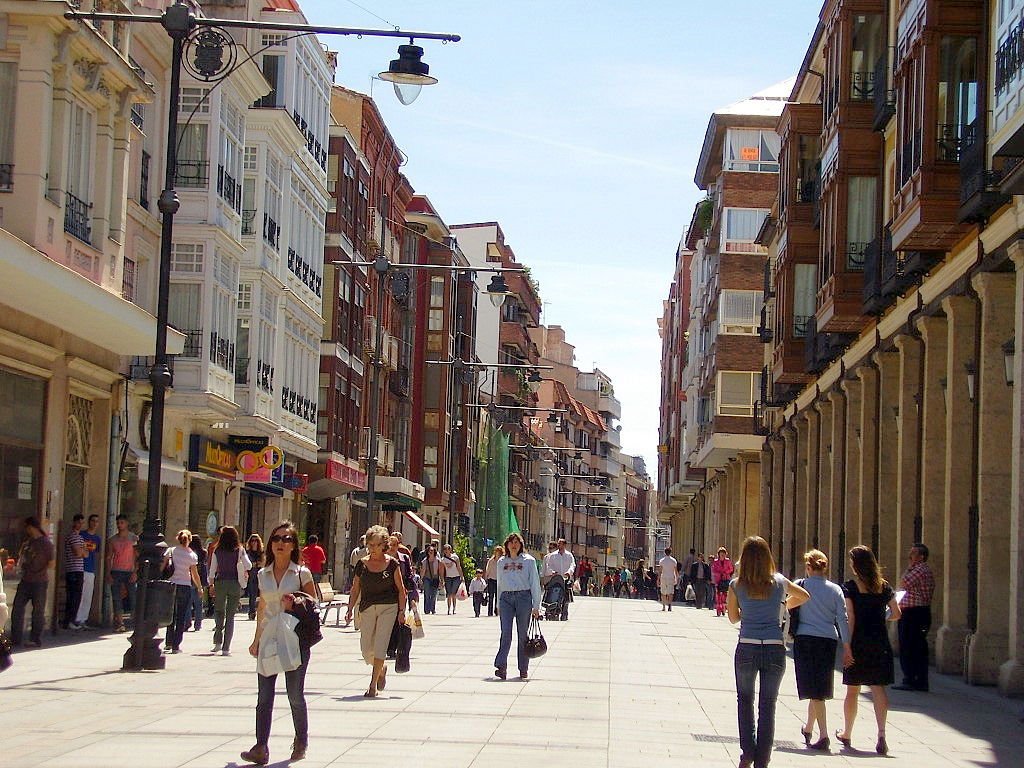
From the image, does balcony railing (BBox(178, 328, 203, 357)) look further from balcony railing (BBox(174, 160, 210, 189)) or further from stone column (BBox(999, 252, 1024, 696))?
stone column (BBox(999, 252, 1024, 696))

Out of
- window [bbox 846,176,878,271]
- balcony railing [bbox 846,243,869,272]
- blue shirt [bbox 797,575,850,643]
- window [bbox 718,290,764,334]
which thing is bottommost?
blue shirt [bbox 797,575,850,643]

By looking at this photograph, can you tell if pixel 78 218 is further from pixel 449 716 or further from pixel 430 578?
pixel 430 578

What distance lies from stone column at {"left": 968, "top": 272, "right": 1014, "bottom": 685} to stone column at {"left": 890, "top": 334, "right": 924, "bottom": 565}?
19.6 feet

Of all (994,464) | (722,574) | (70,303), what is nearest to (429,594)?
(722,574)

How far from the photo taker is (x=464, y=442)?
292 feet

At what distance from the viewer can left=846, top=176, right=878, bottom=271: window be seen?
3469cm

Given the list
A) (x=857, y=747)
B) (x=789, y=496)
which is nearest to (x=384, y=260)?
(x=789, y=496)

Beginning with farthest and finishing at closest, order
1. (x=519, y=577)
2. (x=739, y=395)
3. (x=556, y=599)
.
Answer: (x=739, y=395), (x=556, y=599), (x=519, y=577)

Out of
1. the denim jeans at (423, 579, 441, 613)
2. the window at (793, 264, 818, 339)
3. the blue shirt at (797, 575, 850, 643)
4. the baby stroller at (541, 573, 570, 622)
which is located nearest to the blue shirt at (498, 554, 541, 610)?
the blue shirt at (797, 575, 850, 643)

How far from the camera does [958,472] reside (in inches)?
993

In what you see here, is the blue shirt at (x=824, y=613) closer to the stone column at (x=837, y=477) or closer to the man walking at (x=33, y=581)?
the man walking at (x=33, y=581)

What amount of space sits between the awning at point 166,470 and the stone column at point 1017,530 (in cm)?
1554

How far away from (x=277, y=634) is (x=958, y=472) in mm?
15668

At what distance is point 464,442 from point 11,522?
2561 inches
